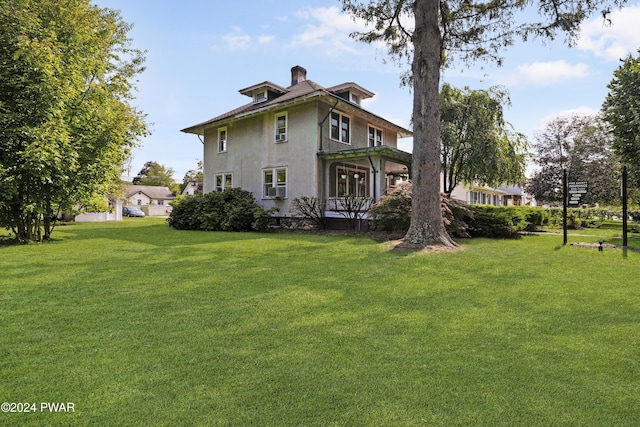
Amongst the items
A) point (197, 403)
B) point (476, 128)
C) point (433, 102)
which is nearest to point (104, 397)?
point (197, 403)

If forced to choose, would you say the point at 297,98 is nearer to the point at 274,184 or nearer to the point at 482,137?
the point at 274,184

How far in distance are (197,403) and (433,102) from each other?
31.6ft

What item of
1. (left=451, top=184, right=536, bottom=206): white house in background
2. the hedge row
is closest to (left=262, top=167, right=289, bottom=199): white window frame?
the hedge row

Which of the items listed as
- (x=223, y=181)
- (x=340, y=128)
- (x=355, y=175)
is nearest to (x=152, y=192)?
(x=223, y=181)

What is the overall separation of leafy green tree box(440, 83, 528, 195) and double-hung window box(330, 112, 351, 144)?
18.6 feet

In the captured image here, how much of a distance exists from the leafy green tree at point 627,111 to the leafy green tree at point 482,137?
20.5 ft

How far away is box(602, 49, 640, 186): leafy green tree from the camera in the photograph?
463 inches

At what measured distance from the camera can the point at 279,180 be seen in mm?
18188

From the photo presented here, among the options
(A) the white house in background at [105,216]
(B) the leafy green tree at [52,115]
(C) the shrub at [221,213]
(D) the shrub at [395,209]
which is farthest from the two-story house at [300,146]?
(A) the white house in background at [105,216]

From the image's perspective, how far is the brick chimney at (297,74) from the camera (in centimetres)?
2200

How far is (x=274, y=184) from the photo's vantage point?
18.1 metres

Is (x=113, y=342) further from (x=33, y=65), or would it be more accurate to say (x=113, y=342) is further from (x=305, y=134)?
(x=305, y=134)

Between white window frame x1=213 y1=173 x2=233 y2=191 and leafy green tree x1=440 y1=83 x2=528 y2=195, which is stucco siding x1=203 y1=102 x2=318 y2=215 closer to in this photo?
white window frame x1=213 y1=173 x2=233 y2=191

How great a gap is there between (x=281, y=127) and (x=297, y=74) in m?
5.93
